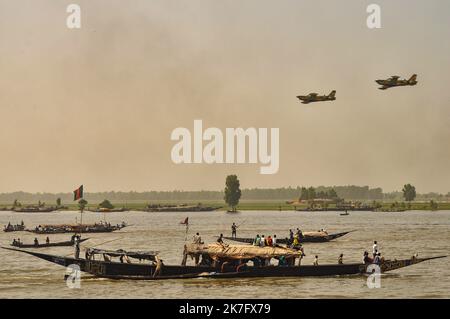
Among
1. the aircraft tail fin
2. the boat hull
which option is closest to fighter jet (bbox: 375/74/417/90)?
the aircraft tail fin

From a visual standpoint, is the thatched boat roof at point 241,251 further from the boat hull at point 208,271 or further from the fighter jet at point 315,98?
the fighter jet at point 315,98

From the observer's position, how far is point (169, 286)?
115 feet

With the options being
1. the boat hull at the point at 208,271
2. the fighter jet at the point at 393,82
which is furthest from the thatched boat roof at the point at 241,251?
the fighter jet at the point at 393,82

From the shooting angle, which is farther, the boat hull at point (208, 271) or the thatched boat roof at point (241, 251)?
the boat hull at point (208, 271)

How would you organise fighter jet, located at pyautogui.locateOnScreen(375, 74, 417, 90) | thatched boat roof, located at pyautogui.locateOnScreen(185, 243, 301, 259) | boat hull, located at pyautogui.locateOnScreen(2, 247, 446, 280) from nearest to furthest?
thatched boat roof, located at pyautogui.locateOnScreen(185, 243, 301, 259)
boat hull, located at pyautogui.locateOnScreen(2, 247, 446, 280)
fighter jet, located at pyautogui.locateOnScreen(375, 74, 417, 90)

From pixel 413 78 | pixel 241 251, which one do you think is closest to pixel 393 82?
pixel 413 78

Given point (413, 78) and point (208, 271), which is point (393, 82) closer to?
point (413, 78)

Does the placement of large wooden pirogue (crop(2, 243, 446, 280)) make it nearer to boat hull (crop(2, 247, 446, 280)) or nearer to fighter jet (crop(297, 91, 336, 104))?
boat hull (crop(2, 247, 446, 280))

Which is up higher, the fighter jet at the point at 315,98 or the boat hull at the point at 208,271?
the fighter jet at the point at 315,98

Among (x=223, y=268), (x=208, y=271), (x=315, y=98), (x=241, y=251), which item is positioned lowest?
(x=208, y=271)
